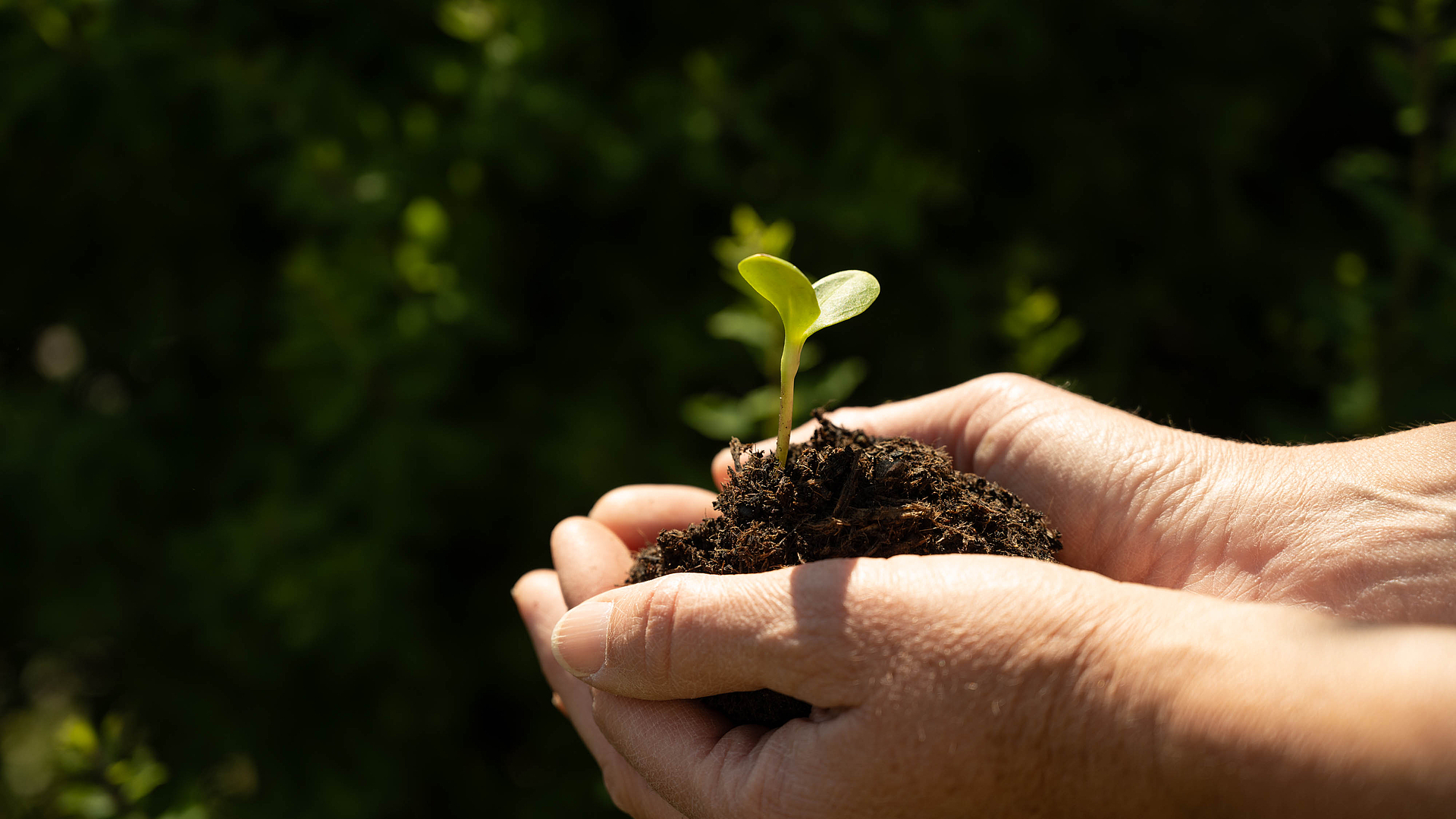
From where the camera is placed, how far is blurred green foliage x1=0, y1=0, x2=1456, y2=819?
220 centimetres

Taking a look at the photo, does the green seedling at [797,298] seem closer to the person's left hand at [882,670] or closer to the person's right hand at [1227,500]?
the person's left hand at [882,670]

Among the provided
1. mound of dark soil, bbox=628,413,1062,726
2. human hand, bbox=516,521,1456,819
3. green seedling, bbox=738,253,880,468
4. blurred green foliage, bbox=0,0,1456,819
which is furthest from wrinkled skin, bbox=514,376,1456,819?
blurred green foliage, bbox=0,0,1456,819

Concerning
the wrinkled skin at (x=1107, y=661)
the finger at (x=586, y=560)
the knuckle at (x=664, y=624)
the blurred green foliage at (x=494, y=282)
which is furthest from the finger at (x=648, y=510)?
the knuckle at (x=664, y=624)

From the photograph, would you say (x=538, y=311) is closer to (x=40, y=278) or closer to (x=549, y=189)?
(x=549, y=189)

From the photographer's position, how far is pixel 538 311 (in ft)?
8.85

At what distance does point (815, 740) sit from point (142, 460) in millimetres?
2382

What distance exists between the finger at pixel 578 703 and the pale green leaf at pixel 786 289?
0.78 metres

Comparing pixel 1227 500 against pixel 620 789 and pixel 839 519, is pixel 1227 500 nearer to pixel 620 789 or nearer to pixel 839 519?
pixel 839 519

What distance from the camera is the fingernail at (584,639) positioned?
130 centimetres

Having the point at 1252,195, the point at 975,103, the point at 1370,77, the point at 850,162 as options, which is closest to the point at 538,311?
the point at 850,162

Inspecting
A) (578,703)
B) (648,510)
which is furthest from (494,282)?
(578,703)

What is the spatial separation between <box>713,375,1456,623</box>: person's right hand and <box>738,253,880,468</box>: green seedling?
0.52m

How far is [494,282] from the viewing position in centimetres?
242

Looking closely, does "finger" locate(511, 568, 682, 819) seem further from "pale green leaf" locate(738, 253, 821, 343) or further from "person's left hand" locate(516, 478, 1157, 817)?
"pale green leaf" locate(738, 253, 821, 343)
